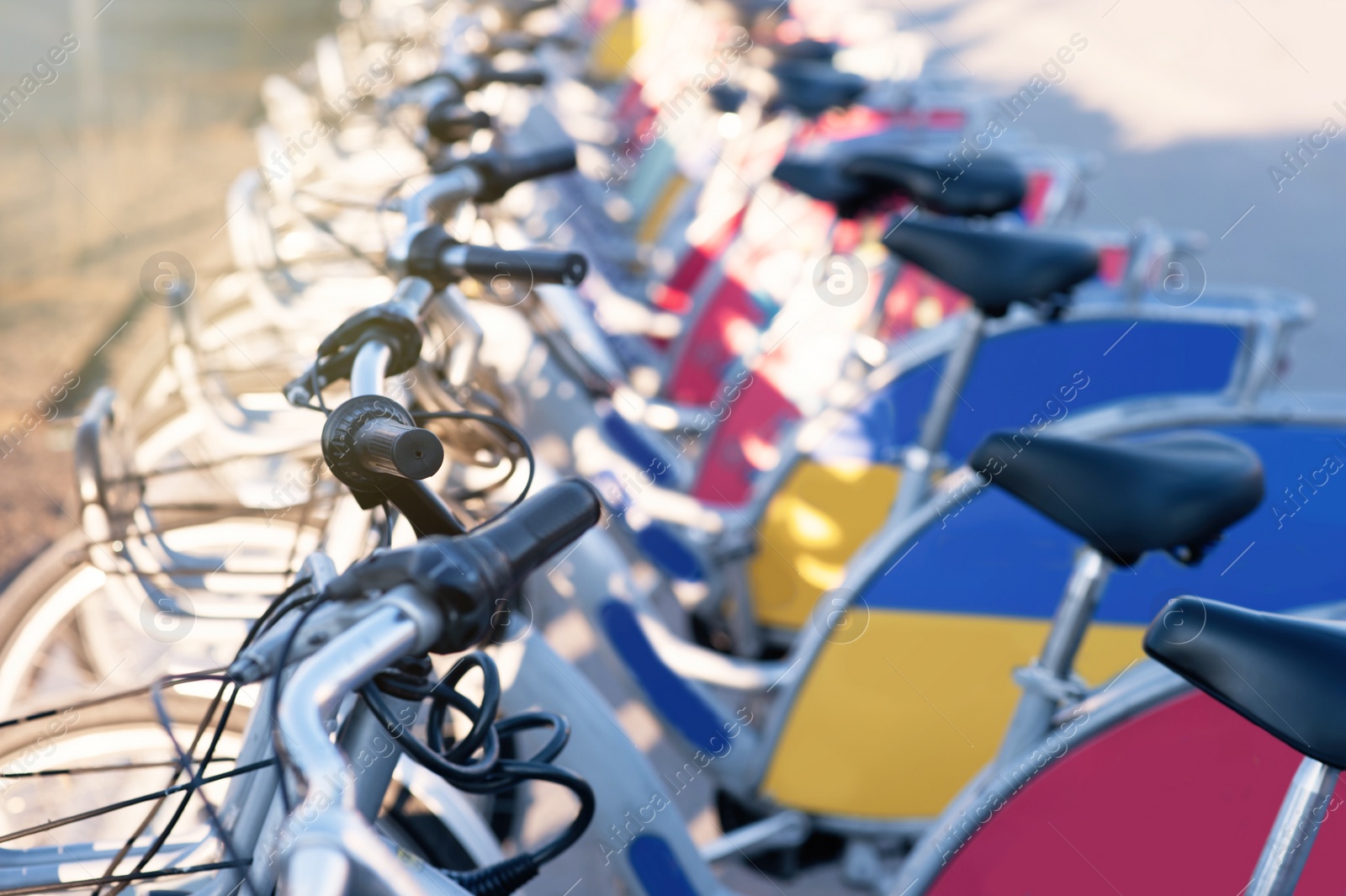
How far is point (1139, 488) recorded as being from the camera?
1.33m

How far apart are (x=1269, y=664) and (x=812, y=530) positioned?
1706 millimetres

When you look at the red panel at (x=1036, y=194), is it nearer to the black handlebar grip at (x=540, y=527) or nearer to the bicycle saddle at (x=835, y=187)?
the bicycle saddle at (x=835, y=187)

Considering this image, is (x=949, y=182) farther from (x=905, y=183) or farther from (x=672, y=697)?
(x=672, y=697)

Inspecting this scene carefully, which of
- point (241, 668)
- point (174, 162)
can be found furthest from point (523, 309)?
point (174, 162)

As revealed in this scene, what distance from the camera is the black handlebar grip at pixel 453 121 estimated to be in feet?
6.59

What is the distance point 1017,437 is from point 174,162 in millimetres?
5742

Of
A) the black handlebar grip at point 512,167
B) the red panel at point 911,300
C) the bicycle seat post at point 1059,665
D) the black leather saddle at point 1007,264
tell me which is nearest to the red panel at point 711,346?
the red panel at point 911,300

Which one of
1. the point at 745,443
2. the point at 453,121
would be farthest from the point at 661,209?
the point at 453,121

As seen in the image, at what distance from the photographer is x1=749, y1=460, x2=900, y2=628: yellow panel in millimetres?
2600

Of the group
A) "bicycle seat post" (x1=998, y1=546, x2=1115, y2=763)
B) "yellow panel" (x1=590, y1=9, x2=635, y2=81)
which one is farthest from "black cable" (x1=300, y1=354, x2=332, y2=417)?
"yellow panel" (x1=590, y1=9, x2=635, y2=81)

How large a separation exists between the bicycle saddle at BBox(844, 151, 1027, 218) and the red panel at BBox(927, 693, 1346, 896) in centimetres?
131

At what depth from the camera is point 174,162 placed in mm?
6094

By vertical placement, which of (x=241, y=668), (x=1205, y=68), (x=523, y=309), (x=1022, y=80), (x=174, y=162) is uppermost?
(x=174, y=162)

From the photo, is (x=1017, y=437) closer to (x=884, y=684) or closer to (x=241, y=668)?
(x=884, y=684)
